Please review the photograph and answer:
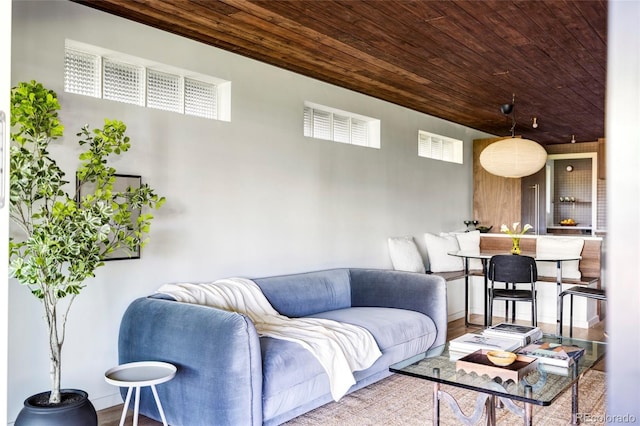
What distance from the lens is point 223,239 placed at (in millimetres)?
3998

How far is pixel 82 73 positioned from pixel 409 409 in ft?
9.71

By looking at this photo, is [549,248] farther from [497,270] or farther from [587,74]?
[587,74]

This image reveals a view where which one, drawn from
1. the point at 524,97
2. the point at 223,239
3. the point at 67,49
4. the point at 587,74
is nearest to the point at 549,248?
the point at 524,97

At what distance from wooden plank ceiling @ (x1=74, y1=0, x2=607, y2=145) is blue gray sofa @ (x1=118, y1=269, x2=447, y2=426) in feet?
5.93

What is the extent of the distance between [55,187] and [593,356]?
3059 mm

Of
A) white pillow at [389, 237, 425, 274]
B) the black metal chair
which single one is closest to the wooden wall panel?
white pillow at [389, 237, 425, 274]

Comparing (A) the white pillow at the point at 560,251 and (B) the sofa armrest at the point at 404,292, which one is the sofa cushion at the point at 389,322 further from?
(A) the white pillow at the point at 560,251

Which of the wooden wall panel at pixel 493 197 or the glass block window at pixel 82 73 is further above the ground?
the glass block window at pixel 82 73

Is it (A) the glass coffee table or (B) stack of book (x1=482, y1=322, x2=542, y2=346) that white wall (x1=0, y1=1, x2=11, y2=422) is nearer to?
(A) the glass coffee table

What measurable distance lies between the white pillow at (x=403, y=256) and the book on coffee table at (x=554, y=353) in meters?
2.65

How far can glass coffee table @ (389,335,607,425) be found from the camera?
7.69 ft

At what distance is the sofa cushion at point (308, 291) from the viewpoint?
4.02 metres

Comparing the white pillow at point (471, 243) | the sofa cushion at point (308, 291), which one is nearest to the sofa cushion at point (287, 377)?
the sofa cushion at point (308, 291)

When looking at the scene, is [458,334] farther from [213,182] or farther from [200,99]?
[200,99]
